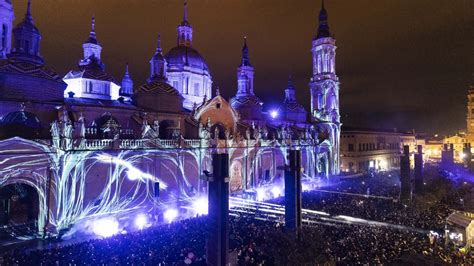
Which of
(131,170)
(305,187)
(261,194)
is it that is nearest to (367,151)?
(305,187)

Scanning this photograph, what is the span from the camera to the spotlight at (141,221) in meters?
24.3

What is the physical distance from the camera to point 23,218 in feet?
68.8

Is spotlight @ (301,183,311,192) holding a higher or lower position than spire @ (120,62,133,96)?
lower

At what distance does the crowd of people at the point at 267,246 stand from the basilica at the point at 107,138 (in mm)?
4487

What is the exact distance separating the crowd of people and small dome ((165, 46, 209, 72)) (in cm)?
2602

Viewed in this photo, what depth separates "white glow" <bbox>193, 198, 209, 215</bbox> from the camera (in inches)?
1129

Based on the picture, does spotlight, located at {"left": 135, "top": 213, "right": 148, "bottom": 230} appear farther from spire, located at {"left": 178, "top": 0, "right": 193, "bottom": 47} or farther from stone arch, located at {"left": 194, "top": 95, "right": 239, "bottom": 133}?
spire, located at {"left": 178, "top": 0, "right": 193, "bottom": 47}

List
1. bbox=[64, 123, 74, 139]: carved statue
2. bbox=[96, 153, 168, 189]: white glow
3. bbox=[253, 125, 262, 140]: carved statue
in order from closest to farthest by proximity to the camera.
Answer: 1. bbox=[64, 123, 74, 139]: carved statue
2. bbox=[96, 153, 168, 189]: white glow
3. bbox=[253, 125, 262, 140]: carved statue

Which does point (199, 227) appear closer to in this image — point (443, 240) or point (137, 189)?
point (137, 189)

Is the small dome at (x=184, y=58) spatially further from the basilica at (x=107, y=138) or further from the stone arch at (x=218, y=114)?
the stone arch at (x=218, y=114)

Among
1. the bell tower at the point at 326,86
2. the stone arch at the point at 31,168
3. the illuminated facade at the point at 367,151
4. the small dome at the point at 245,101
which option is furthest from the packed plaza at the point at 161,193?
the illuminated facade at the point at 367,151

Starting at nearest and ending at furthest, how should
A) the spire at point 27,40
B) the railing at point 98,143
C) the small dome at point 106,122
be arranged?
the railing at point 98,143 → the small dome at point 106,122 → the spire at point 27,40

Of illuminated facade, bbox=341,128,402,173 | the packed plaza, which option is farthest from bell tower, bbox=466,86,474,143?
the packed plaza

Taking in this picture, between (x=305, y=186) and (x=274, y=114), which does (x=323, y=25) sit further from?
(x=305, y=186)
